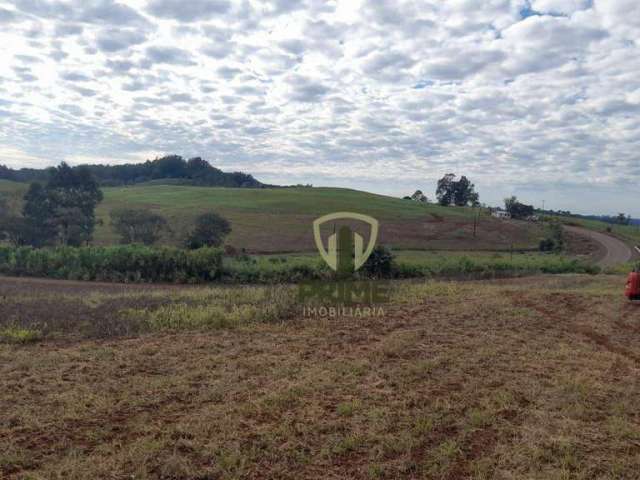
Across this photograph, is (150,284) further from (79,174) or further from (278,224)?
(278,224)

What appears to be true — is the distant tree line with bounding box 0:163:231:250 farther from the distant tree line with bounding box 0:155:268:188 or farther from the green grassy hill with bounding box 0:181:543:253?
the distant tree line with bounding box 0:155:268:188

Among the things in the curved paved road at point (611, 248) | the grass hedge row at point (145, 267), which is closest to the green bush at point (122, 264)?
the grass hedge row at point (145, 267)

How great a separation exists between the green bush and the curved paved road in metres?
28.5

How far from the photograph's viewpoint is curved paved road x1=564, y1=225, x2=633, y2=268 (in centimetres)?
3667

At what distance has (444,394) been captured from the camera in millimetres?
4824

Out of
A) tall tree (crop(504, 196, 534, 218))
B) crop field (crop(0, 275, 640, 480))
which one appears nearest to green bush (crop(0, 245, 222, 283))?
crop field (crop(0, 275, 640, 480))

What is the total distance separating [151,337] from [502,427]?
16.2 ft

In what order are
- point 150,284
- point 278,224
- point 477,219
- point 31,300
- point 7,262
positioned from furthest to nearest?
point 477,219, point 278,224, point 7,262, point 150,284, point 31,300

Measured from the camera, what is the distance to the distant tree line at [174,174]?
264 ft

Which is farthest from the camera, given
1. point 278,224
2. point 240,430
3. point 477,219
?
point 477,219

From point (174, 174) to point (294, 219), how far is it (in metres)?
55.8

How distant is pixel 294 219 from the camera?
129ft

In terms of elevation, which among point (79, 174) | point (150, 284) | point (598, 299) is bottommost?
point (150, 284)

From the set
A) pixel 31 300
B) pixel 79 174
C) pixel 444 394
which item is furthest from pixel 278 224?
pixel 444 394
